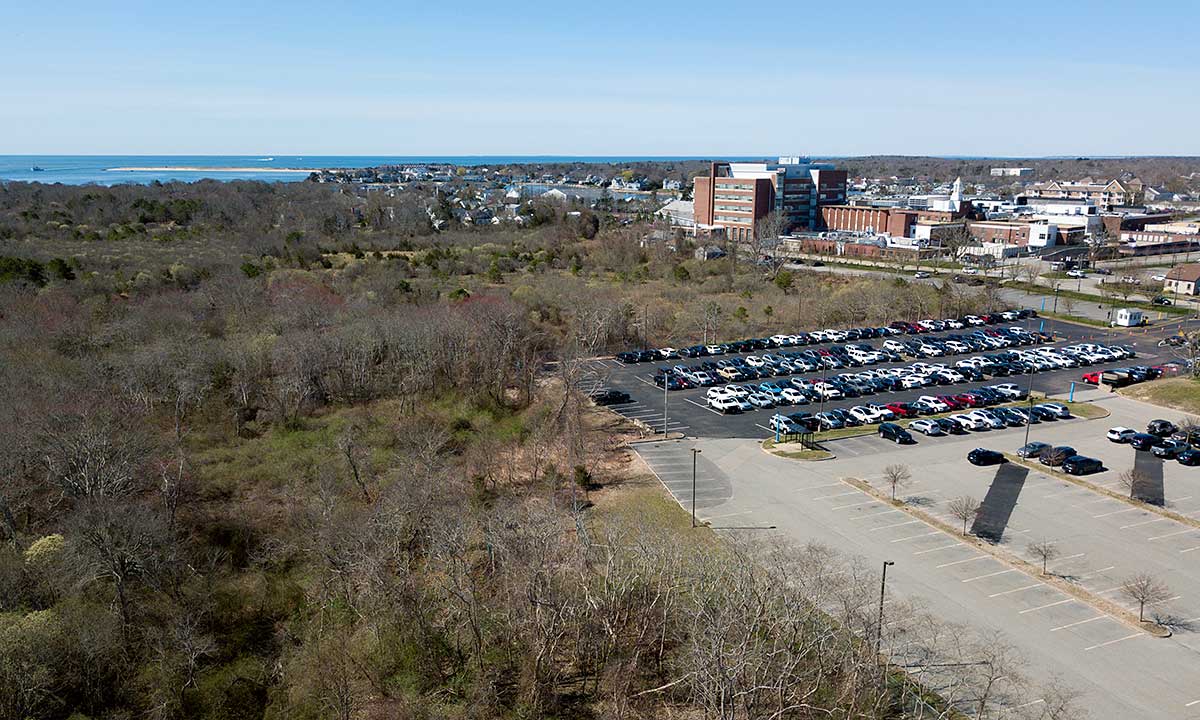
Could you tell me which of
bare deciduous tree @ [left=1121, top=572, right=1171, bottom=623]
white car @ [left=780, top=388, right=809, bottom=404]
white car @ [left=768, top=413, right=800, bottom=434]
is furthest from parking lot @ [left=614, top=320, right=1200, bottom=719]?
white car @ [left=768, top=413, right=800, bottom=434]

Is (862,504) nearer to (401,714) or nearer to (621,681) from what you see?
Result: (621,681)

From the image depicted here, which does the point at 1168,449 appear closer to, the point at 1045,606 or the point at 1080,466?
the point at 1080,466

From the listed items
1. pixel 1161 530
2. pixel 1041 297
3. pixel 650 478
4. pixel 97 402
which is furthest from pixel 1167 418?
pixel 97 402

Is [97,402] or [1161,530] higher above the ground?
[97,402]

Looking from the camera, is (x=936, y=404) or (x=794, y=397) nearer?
(x=936, y=404)

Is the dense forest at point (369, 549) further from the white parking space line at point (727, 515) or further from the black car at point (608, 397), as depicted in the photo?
the white parking space line at point (727, 515)

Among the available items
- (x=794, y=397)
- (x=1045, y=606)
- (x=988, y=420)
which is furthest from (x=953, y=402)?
(x=1045, y=606)
